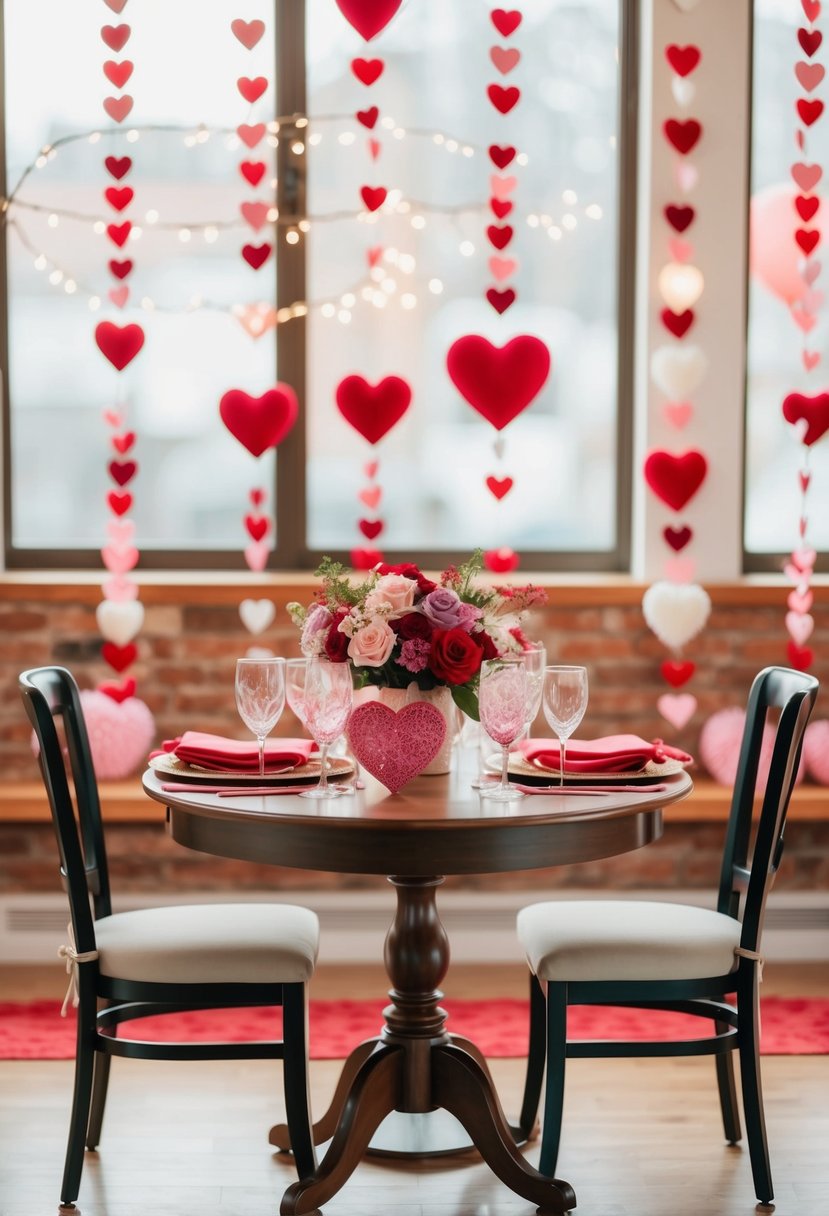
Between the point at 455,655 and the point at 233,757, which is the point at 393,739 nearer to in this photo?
the point at 455,655

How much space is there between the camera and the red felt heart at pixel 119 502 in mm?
3848

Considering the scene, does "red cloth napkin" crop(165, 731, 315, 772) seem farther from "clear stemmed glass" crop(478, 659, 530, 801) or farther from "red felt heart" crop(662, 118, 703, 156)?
"red felt heart" crop(662, 118, 703, 156)

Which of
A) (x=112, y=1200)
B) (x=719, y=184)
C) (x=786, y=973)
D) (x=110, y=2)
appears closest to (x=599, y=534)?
(x=719, y=184)

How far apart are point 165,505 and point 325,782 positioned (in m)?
1.87

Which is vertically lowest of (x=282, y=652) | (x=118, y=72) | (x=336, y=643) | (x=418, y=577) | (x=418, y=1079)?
(x=418, y=1079)

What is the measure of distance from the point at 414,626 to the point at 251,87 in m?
1.97

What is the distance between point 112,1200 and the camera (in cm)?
252

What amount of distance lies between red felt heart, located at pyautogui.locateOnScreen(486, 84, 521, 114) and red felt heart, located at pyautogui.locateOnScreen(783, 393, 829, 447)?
104 centimetres

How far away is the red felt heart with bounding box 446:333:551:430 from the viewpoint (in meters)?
3.77

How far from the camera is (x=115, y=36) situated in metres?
3.68

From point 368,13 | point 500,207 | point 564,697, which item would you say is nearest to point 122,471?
point 500,207

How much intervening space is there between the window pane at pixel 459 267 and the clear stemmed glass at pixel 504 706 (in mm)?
1716

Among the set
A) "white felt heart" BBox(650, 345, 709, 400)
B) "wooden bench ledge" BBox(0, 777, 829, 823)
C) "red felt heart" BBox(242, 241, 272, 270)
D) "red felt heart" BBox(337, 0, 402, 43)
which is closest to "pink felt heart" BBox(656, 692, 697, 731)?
"wooden bench ledge" BBox(0, 777, 829, 823)

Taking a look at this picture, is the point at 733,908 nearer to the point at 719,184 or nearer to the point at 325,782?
the point at 325,782
